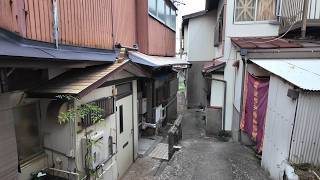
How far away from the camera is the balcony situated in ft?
29.3

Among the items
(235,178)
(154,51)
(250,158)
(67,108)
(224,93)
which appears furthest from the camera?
(154,51)

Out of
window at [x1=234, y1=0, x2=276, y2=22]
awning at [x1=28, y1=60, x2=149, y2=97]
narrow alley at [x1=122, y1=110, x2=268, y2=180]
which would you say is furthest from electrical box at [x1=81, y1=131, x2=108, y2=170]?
window at [x1=234, y1=0, x2=276, y2=22]

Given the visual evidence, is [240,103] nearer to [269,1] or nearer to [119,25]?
[269,1]

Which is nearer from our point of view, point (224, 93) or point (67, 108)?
point (67, 108)

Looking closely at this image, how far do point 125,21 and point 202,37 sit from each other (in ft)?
37.3

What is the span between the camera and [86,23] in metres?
6.49

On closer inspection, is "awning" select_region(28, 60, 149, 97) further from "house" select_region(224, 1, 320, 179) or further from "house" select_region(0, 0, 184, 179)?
"house" select_region(224, 1, 320, 179)

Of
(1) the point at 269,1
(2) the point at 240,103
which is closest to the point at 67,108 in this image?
(2) the point at 240,103

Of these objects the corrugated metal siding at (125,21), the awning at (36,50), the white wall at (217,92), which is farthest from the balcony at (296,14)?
the awning at (36,50)

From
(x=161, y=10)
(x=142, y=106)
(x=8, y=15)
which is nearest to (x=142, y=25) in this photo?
(x=161, y=10)

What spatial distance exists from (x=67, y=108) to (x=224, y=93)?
878cm

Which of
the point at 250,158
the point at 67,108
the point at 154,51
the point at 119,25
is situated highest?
the point at 119,25

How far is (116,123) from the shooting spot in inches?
331

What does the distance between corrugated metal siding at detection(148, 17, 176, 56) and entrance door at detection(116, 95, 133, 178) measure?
166 inches
